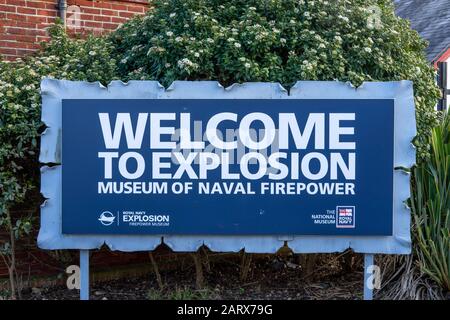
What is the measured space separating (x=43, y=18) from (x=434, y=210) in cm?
444

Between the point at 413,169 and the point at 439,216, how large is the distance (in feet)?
1.65

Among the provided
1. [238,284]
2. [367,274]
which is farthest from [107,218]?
[367,274]

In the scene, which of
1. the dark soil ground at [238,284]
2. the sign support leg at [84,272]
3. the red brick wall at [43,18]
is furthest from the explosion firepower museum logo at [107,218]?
the red brick wall at [43,18]

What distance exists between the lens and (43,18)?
22.5ft

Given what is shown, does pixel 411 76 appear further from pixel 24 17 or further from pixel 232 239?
pixel 24 17

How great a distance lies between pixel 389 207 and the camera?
498 centimetres

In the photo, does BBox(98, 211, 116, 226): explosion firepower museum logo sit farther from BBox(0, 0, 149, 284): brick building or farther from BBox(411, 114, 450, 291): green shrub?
BBox(411, 114, 450, 291): green shrub

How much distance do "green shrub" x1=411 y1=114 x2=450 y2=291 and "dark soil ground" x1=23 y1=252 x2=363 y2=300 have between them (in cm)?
74

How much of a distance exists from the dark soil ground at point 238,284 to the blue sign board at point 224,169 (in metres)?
1.04

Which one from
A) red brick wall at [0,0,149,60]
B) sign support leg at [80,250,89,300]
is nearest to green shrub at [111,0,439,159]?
red brick wall at [0,0,149,60]

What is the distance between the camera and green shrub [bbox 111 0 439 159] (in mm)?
5500

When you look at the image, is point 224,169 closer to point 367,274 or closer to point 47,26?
point 367,274

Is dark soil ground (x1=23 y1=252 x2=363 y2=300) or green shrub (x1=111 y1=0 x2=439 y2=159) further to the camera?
dark soil ground (x1=23 y1=252 x2=363 y2=300)

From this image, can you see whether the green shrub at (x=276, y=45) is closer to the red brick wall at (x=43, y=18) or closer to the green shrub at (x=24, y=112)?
the green shrub at (x=24, y=112)
